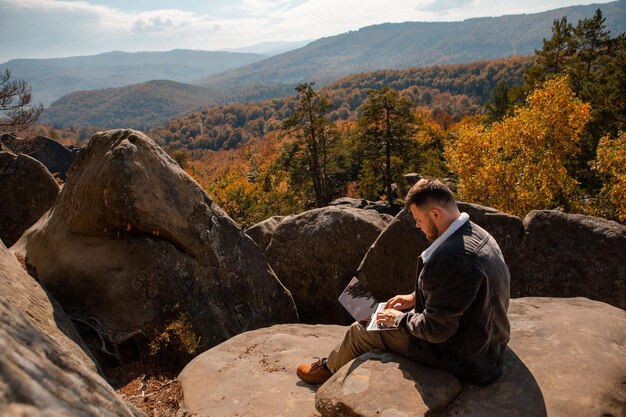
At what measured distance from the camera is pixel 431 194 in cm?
476

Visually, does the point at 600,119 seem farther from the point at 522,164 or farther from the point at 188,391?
the point at 188,391

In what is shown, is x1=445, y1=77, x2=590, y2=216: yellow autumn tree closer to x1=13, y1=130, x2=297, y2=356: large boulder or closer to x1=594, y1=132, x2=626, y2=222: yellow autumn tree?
x1=594, y1=132, x2=626, y2=222: yellow autumn tree

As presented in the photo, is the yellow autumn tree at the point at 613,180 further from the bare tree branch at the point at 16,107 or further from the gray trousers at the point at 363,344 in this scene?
the bare tree branch at the point at 16,107

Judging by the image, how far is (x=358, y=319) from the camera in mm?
6051

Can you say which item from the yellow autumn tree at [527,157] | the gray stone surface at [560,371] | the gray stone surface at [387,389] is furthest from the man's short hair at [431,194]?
the yellow autumn tree at [527,157]

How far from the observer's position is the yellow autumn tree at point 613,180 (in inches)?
838

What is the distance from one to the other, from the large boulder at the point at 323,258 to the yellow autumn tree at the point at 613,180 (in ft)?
50.7

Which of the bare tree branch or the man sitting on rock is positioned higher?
the bare tree branch

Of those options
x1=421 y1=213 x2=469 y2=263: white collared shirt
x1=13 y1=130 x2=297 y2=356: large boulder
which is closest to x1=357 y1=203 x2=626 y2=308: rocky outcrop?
x1=13 y1=130 x2=297 y2=356: large boulder

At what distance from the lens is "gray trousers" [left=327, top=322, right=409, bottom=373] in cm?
536

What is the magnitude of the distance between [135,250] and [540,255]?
1037cm

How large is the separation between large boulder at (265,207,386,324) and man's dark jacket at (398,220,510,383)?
812 centimetres

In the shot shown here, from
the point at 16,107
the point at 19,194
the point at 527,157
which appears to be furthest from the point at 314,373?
the point at 16,107

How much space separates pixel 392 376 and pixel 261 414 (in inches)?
77.2
